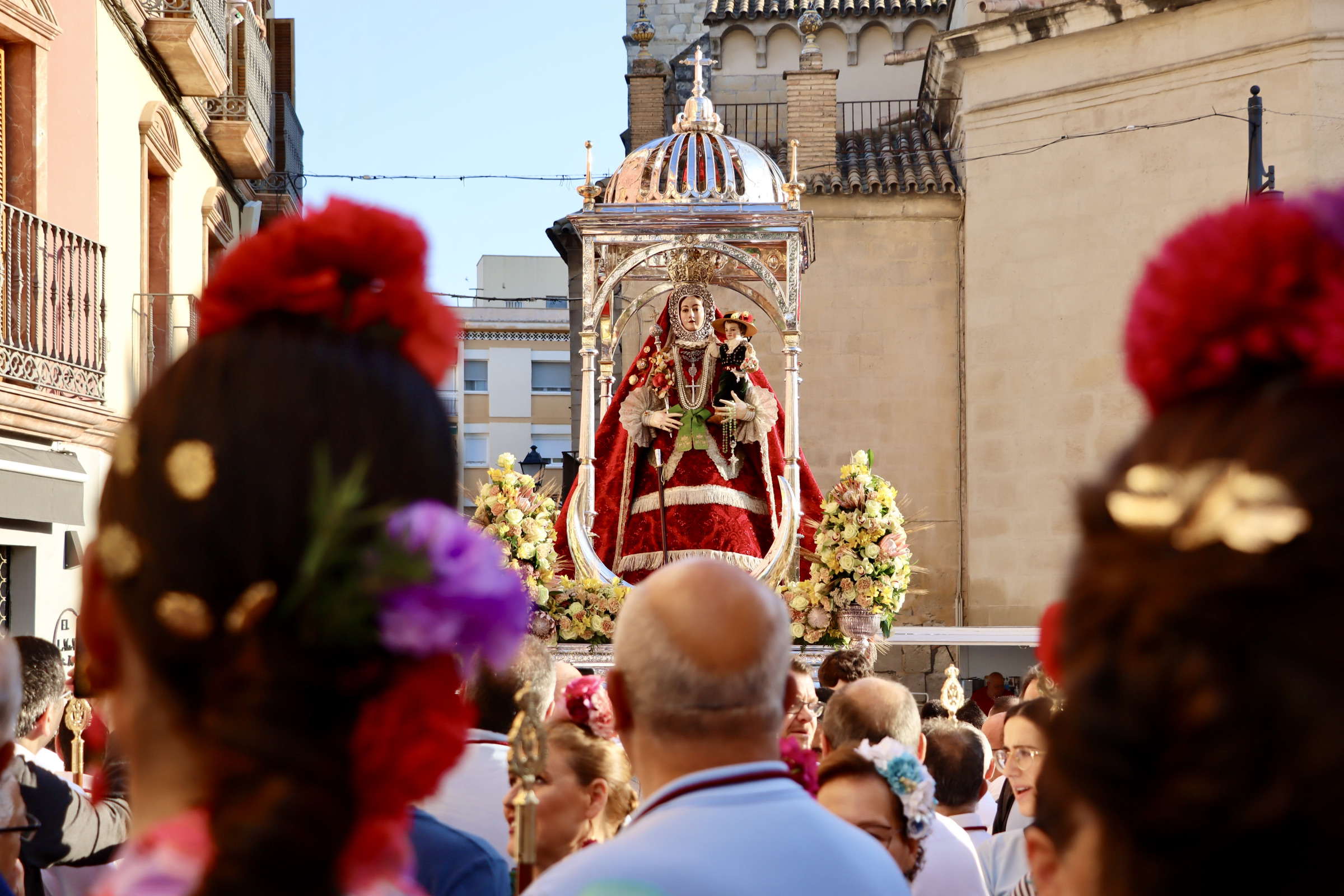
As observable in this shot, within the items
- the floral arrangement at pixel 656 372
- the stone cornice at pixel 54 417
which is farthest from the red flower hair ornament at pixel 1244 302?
the stone cornice at pixel 54 417

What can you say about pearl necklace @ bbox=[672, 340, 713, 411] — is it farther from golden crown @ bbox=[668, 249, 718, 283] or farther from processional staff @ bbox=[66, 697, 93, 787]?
processional staff @ bbox=[66, 697, 93, 787]

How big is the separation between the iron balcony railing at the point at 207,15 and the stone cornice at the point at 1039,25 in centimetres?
656

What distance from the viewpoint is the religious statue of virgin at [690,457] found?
27.9 feet

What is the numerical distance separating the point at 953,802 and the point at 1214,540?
336cm

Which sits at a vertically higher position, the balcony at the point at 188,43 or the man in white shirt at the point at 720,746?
the balcony at the point at 188,43

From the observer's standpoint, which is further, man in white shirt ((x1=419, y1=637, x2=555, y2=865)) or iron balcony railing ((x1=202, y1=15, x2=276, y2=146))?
iron balcony railing ((x1=202, y1=15, x2=276, y2=146))

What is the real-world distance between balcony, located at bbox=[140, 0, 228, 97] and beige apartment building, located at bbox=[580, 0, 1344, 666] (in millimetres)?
5467

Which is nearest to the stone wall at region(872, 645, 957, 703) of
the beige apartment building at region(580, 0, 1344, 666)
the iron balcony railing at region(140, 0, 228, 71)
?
the beige apartment building at region(580, 0, 1344, 666)

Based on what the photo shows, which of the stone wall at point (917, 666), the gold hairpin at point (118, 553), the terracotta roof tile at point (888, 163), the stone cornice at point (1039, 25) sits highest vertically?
the stone cornice at point (1039, 25)

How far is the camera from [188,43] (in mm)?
11164

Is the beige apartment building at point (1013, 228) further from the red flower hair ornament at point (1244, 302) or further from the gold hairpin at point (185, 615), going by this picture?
the gold hairpin at point (185, 615)

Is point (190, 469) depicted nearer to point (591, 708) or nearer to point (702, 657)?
point (702, 657)

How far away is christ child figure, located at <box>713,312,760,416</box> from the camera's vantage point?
8609 mm

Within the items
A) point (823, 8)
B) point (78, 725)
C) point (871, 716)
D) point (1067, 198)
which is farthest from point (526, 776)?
point (823, 8)
